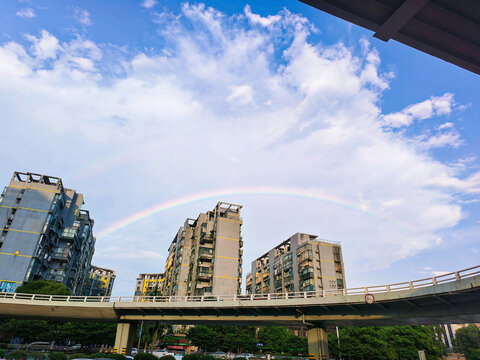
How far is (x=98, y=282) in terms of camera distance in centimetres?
17125

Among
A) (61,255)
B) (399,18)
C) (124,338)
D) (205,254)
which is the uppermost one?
(205,254)

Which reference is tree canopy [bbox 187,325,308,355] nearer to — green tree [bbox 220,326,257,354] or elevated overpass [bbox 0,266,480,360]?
green tree [bbox 220,326,257,354]

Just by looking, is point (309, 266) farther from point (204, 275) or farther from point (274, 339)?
point (204, 275)

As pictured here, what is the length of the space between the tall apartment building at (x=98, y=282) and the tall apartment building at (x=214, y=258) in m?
83.0

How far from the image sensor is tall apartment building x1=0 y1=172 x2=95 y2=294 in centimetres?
6744

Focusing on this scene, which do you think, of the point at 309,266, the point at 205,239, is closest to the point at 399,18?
the point at 205,239

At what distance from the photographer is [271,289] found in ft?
367

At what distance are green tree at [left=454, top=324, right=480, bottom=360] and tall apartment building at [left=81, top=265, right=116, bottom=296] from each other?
527 feet

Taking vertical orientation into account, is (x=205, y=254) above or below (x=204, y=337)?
above

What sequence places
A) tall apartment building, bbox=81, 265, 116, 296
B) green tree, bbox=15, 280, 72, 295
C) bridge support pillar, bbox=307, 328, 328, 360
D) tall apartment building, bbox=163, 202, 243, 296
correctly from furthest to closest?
1. tall apartment building, bbox=81, 265, 116, 296
2. tall apartment building, bbox=163, 202, 243, 296
3. green tree, bbox=15, 280, 72, 295
4. bridge support pillar, bbox=307, 328, 328, 360

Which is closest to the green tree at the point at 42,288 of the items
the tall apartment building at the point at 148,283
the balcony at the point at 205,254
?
the balcony at the point at 205,254

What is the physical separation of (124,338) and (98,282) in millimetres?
150946

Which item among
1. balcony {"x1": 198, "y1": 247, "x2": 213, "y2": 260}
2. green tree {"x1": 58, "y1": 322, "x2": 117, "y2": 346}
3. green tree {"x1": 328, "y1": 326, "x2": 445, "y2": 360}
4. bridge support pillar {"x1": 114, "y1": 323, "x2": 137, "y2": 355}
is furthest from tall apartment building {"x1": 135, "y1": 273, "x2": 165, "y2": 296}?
bridge support pillar {"x1": 114, "y1": 323, "x2": 137, "y2": 355}

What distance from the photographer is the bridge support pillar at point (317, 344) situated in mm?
31916
